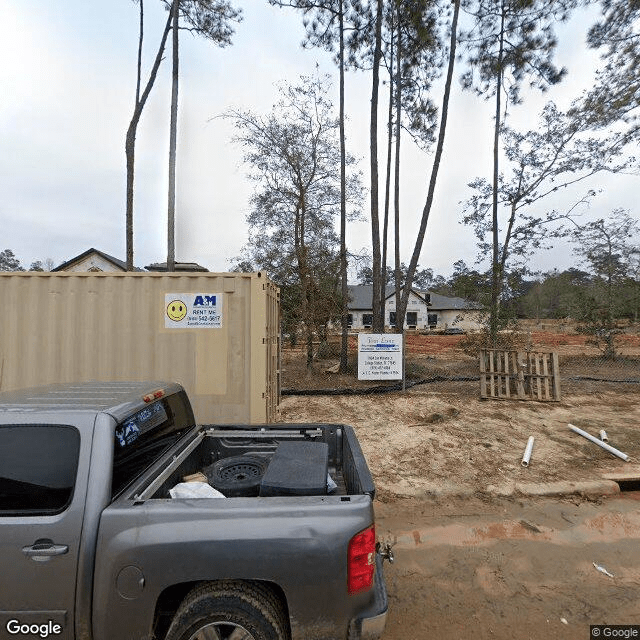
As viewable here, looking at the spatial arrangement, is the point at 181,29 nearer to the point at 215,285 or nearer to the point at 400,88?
the point at 400,88

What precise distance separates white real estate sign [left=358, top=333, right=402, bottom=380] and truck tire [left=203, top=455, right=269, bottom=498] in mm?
7636

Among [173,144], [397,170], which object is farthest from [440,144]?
[173,144]

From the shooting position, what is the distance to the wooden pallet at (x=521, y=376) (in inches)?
347

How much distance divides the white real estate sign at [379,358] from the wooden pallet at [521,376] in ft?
7.26

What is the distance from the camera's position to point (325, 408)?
28.7ft

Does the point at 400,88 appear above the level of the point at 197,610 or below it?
above

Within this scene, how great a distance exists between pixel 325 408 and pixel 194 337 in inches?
175

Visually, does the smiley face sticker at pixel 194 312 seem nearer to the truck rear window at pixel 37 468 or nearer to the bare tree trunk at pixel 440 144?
the truck rear window at pixel 37 468

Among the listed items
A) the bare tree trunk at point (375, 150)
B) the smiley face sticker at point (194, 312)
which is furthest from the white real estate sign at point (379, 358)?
the smiley face sticker at point (194, 312)

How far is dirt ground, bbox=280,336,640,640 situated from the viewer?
2.70 metres

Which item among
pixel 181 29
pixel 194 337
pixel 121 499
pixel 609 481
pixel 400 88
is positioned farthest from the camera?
pixel 400 88

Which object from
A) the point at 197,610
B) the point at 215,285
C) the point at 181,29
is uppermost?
the point at 181,29

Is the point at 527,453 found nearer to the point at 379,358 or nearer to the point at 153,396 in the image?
the point at 379,358

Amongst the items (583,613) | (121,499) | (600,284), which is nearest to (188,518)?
(121,499)
